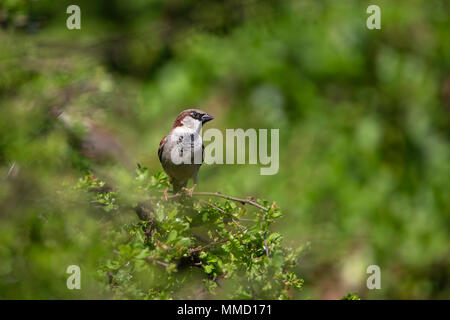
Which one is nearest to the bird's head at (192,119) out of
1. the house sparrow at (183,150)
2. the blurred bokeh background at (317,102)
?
the house sparrow at (183,150)

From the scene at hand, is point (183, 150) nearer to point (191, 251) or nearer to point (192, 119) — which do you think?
point (192, 119)

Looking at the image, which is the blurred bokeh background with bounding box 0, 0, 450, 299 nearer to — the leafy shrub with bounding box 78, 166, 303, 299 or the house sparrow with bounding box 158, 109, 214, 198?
the house sparrow with bounding box 158, 109, 214, 198

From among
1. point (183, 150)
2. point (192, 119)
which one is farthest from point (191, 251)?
point (192, 119)

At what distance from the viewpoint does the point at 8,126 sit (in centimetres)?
245

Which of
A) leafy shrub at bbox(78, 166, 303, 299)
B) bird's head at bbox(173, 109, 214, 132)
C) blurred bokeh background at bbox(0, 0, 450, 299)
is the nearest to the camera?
leafy shrub at bbox(78, 166, 303, 299)

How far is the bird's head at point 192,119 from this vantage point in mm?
2982

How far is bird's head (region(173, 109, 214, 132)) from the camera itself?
298 cm

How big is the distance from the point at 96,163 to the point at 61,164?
35cm

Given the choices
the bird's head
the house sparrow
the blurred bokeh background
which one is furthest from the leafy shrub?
the blurred bokeh background

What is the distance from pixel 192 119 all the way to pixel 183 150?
0.22 meters

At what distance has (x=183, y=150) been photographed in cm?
288
